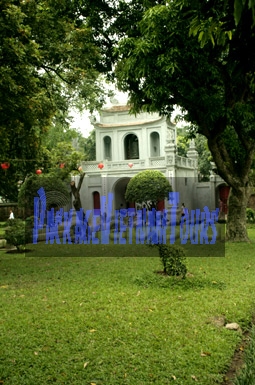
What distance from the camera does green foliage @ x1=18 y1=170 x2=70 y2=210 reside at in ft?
51.6

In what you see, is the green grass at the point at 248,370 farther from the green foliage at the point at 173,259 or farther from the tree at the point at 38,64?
the tree at the point at 38,64

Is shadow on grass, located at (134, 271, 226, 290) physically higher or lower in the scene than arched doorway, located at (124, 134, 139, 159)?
lower

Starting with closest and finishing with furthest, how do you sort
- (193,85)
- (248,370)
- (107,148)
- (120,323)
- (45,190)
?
1. (248,370)
2. (120,323)
3. (193,85)
4. (45,190)
5. (107,148)

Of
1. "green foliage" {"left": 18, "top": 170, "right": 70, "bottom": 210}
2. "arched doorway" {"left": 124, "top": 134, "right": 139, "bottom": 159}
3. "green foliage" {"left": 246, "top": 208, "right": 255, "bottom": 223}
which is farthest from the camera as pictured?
"arched doorway" {"left": 124, "top": 134, "right": 139, "bottom": 159}

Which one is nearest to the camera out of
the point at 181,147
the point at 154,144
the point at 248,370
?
the point at 248,370

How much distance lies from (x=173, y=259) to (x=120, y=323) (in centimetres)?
252

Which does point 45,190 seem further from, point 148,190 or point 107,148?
point 107,148

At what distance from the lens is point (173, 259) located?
720 cm

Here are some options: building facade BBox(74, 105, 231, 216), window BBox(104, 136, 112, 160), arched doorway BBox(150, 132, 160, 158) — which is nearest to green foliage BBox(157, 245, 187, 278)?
building facade BBox(74, 105, 231, 216)

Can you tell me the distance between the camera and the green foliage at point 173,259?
23.6 feet

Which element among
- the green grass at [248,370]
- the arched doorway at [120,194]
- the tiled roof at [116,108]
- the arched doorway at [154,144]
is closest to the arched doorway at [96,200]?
the arched doorway at [120,194]

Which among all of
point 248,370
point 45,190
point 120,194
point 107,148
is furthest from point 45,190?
point 248,370

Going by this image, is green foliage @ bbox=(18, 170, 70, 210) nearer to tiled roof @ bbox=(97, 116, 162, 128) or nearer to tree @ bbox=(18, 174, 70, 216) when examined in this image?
tree @ bbox=(18, 174, 70, 216)

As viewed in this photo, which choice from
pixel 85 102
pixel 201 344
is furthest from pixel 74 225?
pixel 201 344
